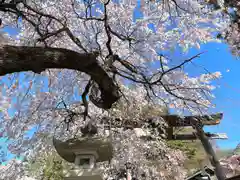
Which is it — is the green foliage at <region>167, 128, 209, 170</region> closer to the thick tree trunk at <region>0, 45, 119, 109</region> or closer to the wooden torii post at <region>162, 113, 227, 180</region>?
the wooden torii post at <region>162, 113, 227, 180</region>

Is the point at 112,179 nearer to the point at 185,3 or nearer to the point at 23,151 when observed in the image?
the point at 23,151

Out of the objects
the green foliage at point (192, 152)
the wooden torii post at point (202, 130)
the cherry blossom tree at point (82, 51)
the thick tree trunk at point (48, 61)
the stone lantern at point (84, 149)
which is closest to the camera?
the thick tree trunk at point (48, 61)

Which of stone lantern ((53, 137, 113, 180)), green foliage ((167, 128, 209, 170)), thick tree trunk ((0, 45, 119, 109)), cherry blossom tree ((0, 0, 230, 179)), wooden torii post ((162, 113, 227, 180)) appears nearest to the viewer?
thick tree trunk ((0, 45, 119, 109))

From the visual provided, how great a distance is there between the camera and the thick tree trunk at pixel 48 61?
162cm

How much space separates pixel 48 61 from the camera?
5.93 ft

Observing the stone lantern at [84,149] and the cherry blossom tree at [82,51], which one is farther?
the cherry blossom tree at [82,51]

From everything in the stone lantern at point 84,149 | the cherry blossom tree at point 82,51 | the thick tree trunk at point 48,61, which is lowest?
the stone lantern at point 84,149

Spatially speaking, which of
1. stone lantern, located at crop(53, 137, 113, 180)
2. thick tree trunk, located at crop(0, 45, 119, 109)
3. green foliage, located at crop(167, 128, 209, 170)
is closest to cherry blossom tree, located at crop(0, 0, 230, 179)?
stone lantern, located at crop(53, 137, 113, 180)

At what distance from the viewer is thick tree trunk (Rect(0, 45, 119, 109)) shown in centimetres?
162

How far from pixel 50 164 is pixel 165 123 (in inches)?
200

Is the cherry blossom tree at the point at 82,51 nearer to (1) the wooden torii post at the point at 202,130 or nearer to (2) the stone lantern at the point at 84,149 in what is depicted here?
(2) the stone lantern at the point at 84,149

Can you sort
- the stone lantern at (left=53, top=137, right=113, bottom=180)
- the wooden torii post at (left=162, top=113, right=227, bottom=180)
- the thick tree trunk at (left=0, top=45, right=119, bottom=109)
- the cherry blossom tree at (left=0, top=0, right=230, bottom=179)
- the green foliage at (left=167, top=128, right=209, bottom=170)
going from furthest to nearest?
the green foliage at (left=167, top=128, right=209, bottom=170) → the wooden torii post at (left=162, top=113, right=227, bottom=180) → the cherry blossom tree at (left=0, top=0, right=230, bottom=179) → the stone lantern at (left=53, top=137, right=113, bottom=180) → the thick tree trunk at (left=0, top=45, right=119, bottom=109)

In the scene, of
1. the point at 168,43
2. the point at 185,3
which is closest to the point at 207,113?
the point at 168,43

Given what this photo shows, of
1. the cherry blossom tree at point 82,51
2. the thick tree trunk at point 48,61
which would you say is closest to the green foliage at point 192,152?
the cherry blossom tree at point 82,51
